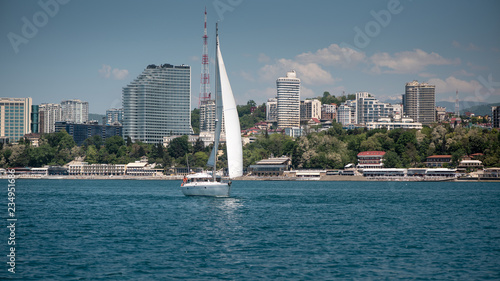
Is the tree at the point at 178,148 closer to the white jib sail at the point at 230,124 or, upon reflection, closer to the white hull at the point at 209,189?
the white hull at the point at 209,189

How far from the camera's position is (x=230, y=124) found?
154 feet

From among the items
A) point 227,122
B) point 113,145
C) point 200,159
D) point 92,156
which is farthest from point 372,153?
point 227,122

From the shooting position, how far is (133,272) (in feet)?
69.9

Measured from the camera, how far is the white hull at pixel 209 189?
1938 inches

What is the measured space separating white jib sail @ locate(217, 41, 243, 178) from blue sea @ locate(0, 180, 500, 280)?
4878mm

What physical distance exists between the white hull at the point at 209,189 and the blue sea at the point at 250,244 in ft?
18.9

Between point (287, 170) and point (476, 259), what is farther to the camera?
point (287, 170)

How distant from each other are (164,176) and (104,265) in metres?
128

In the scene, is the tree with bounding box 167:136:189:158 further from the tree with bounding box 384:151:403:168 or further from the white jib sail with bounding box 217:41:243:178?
the white jib sail with bounding box 217:41:243:178

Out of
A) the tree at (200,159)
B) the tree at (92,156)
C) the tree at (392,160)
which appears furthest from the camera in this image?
the tree at (92,156)

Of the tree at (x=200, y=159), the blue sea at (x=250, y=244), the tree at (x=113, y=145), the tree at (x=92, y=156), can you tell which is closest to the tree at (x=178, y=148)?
the tree at (x=200, y=159)

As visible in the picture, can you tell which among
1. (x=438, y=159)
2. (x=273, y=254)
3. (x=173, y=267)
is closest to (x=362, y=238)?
(x=273, y=254)

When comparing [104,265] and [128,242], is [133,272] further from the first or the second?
[128,242]

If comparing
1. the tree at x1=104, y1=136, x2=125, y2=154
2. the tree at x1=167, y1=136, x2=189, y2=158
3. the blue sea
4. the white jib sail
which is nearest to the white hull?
the white jib sail
